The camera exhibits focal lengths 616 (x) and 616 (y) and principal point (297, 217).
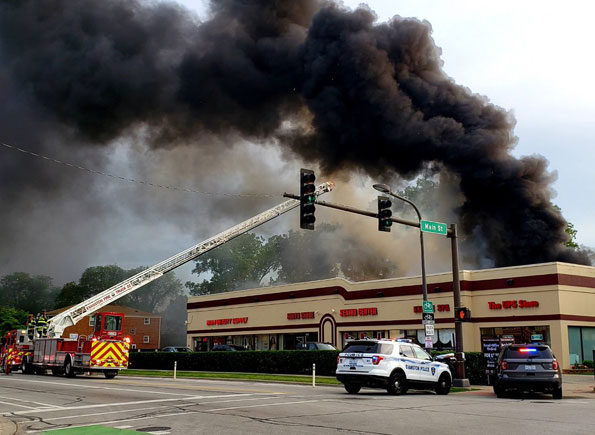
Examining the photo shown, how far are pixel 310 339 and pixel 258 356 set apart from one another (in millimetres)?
9950

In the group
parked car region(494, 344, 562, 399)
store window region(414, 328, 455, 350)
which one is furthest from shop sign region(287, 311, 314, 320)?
parked car region(494, 344, 562, 399)

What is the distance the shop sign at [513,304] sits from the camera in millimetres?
34469

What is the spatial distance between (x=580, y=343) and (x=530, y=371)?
18046mm

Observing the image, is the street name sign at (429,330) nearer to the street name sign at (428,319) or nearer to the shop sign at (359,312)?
the street name sign at (428,319)

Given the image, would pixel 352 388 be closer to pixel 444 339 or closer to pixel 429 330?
pixel 429 330

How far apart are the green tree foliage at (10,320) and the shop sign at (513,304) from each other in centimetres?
7847

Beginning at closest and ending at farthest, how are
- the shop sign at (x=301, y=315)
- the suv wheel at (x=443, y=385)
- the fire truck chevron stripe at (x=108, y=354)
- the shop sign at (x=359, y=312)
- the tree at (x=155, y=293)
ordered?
the suv wheel at (x=443, y=385)
the fire truck chevron stripe at (x=108, y=354)
the shop sign at (x=359, y=312)
the shop sign at (x=301, y=315)
the tree at (x=155, y=293)

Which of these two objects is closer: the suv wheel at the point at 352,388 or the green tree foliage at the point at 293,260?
the suv wheel at the point at 352,388

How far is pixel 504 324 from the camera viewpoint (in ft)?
117

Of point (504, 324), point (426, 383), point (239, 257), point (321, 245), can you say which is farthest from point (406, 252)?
point (426, 383)

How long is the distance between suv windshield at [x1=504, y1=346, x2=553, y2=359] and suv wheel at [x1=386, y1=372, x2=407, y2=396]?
338cm

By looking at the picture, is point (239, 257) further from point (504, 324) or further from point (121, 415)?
point (121, 415)

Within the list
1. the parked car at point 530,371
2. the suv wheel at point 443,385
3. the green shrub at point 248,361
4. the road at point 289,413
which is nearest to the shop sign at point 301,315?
the green shrub at point 248,361

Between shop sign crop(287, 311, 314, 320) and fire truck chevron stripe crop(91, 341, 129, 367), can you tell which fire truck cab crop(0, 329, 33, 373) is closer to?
fire truck chevron stripe crop(91, 341, 129, 367)
